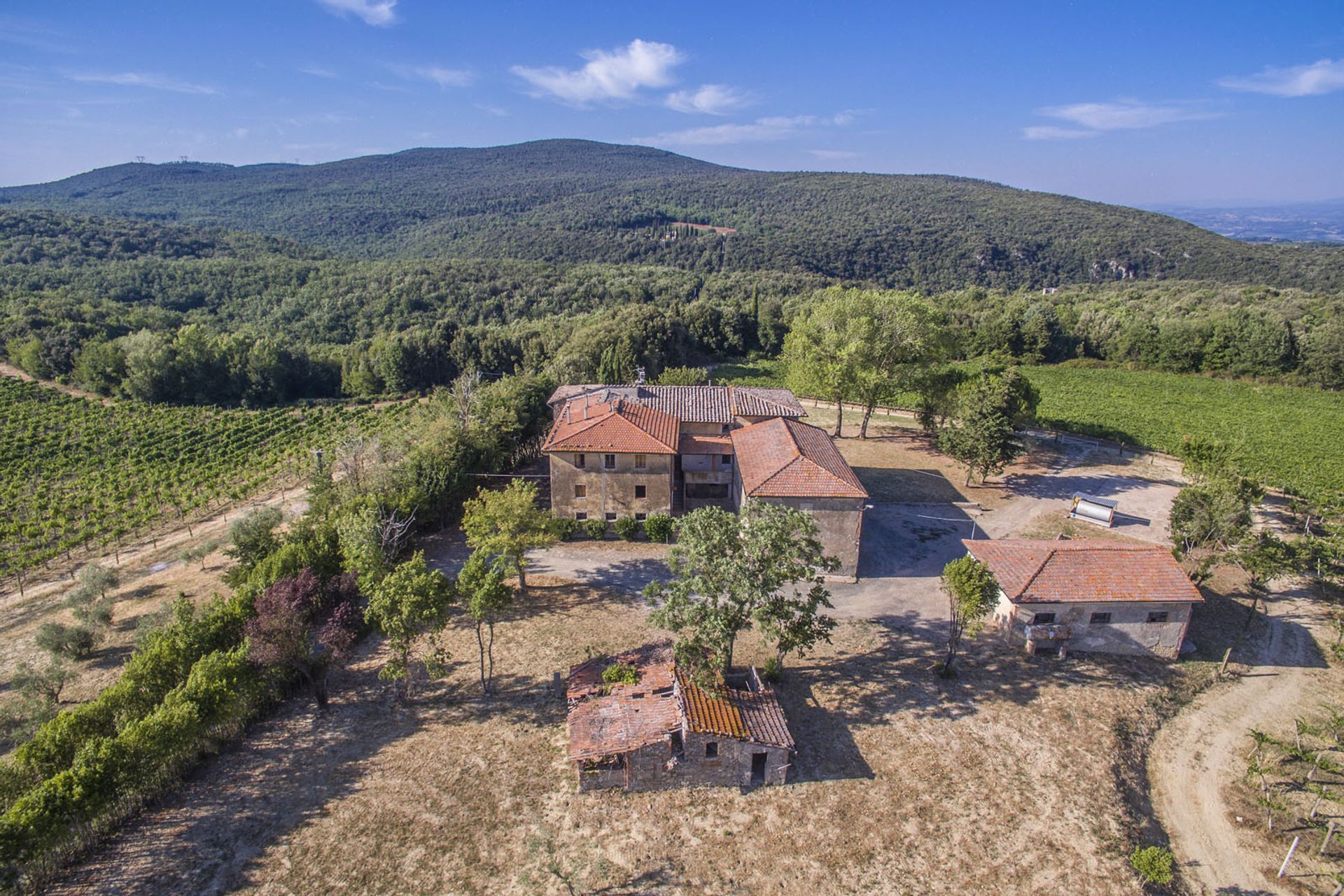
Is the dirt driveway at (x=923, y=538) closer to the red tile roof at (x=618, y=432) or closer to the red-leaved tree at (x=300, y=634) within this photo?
the red tile roof at (x=618, y=432)

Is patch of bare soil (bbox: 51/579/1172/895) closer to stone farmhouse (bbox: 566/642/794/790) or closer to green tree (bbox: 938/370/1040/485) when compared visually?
stone farmhouse (bbox: 566/642/794/790)

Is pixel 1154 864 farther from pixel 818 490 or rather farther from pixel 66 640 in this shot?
pixel 66 640

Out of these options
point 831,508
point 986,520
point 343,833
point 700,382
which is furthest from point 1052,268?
point 343,833

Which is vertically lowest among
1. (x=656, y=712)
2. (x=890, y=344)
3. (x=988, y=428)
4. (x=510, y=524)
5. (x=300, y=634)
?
(x=656, y=712)

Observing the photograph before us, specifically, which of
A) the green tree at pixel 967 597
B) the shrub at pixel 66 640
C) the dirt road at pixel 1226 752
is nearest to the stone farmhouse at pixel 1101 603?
the green tree at pixel 967 597

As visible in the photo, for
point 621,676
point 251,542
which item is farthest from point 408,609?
point 251,542

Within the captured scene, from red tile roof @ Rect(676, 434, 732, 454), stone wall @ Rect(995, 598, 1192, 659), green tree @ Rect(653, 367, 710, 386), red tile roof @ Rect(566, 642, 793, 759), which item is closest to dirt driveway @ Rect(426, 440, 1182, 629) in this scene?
stone wall @ Rect(995, 598, 1192, 659)

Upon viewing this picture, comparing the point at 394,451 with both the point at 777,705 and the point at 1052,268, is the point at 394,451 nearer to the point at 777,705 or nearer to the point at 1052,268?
the point at 777,705
